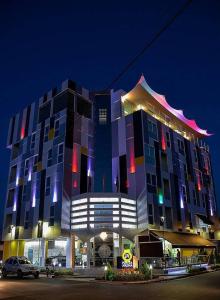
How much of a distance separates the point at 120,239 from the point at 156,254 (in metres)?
4.83

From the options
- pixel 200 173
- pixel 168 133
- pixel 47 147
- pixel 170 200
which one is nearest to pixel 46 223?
pixel 47 147

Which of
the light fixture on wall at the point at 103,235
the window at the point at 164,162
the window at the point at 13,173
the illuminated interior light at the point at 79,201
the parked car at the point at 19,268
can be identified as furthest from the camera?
the window at the point at 13,173

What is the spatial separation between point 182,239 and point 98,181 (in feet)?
48.8

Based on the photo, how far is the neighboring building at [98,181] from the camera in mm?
39031

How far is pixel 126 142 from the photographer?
44.9 m

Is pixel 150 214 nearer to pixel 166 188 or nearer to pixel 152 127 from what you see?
pixel 166 188

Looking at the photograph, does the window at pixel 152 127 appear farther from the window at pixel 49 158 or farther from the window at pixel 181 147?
the window at pixel 49 158

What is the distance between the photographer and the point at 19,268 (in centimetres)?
2652

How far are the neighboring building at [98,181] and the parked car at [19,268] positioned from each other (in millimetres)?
11113

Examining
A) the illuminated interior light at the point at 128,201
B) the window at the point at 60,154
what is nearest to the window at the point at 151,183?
the illuminated interior light at the point at 128,201

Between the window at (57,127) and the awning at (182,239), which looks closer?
the awning at (182,239)

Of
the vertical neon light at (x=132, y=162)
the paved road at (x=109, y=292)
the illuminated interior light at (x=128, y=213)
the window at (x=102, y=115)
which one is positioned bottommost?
the paved road at (x=109, y=292)

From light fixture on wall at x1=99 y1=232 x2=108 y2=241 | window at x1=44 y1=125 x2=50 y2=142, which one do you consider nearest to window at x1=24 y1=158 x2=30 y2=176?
window at x1=44 y1=125 x2=50 y2=142

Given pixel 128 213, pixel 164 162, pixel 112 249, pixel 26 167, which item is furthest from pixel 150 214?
pixel 26 167
